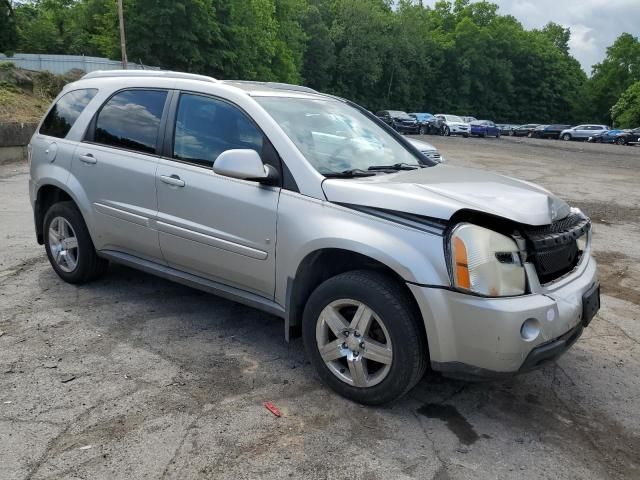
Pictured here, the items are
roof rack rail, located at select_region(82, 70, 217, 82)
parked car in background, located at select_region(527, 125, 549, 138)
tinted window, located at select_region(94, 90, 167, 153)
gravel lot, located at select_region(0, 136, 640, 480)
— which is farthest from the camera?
parked car in background, located at select_region(527, 125, 549, 138)

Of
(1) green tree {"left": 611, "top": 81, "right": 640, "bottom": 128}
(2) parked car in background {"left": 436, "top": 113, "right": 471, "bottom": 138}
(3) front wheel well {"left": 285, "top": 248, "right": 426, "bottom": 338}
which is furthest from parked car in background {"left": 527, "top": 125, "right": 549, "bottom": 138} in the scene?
(3) front wheel well {"left": 285, "top": 248, "right": 426, "bottom": 338}

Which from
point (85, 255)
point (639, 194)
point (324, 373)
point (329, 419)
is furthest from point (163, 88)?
point (639, 194)

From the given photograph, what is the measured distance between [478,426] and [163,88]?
3.19 m

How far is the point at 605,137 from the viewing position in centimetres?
4569

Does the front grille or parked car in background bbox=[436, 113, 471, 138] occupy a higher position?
the front grille

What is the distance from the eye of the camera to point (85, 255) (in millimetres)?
4863

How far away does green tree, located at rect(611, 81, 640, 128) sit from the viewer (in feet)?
209

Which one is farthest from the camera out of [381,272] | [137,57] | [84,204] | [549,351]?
[137,57]

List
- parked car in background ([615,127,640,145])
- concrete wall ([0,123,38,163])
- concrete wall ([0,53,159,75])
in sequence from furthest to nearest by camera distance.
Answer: parked car in background ([615,127,640,145]) → concrete wall ([0,53,159,75]) → concrete wall ([0,123,38,163])

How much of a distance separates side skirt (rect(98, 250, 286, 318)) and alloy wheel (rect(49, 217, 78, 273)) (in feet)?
1.23

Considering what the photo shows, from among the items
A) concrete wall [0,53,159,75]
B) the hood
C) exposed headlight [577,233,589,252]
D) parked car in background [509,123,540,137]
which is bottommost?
parked car in background [509,123,540,137]

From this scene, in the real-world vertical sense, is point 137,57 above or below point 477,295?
above

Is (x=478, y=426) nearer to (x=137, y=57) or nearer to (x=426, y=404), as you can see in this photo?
(x=426, y=404)

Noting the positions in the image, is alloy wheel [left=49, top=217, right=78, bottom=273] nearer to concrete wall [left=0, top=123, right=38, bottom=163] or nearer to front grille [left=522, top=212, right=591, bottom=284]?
front grille [left=522, top=212, right=591, bottom=284]
